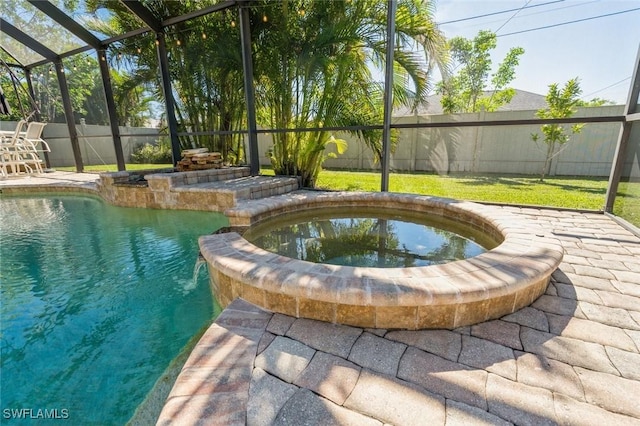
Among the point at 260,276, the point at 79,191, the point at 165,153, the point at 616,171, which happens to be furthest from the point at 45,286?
the point at 165,153

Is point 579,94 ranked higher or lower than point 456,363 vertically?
higher

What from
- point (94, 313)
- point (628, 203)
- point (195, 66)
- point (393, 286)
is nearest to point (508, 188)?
point (628, 203)

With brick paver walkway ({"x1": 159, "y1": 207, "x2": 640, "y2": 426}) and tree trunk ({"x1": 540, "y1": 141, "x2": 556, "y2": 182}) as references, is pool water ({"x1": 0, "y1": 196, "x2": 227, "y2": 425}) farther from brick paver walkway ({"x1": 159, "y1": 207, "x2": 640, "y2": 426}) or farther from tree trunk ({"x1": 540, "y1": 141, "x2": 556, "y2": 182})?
tree trunk ({"x1": 540, "y1": 141, "x2": 556, "y2": 182})

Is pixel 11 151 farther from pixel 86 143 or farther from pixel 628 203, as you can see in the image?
pixel 628 203

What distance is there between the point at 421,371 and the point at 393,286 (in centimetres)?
43

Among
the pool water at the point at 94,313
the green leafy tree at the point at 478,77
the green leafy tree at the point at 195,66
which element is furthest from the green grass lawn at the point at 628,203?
the green leafy tree at the point at 478,77

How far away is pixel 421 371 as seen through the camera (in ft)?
3.93

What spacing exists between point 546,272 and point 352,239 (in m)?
1.64

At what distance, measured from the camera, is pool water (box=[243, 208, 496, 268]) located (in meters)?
2.48

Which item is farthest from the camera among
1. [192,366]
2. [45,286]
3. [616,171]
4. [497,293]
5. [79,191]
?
[79,191]

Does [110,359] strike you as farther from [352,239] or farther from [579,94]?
[579,94]

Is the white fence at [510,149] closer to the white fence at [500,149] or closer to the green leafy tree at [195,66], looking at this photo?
the white fence at [500,149]

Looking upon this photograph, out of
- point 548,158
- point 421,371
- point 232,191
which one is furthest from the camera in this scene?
point 548,158

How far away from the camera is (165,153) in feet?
40.3
